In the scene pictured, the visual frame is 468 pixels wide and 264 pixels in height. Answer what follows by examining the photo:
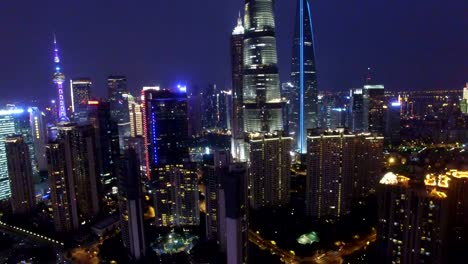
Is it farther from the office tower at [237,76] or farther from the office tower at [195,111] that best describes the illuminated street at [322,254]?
the office tower at [195,111]

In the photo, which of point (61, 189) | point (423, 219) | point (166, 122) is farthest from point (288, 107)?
point (423, 219)

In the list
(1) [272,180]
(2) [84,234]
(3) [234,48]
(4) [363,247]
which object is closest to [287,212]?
(1) [272,180]

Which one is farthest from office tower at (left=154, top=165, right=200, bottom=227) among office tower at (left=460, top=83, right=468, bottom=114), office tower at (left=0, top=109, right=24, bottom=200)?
office tower at (left=460, top=83, right=468, bottom=114)

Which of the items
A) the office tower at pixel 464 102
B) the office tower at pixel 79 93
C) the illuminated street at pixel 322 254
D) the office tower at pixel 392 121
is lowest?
the illuminated street at pixel 322 254

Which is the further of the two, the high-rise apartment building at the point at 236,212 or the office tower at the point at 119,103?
the office tower at the point at 119,103

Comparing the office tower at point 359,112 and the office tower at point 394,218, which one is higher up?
the office tower at point 359,112

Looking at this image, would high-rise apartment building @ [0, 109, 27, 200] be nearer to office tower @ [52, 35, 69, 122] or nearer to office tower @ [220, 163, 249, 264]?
office tower @ [52, 35, 69, 122]

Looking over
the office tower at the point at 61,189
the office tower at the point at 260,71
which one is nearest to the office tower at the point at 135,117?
the office tower at the point at 260,71
